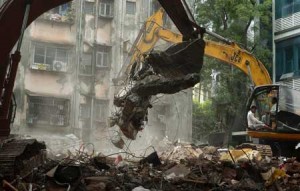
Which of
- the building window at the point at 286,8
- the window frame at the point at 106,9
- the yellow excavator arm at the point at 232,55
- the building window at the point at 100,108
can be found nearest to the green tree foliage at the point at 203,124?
the building window at the point at 100,108

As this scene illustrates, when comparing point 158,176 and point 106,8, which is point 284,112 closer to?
point 158,176

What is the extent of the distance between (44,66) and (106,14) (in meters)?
4.33

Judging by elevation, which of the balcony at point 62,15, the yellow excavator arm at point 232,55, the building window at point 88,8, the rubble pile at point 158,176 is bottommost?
the rubble pile at point 158,176

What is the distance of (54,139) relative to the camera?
20.2 m

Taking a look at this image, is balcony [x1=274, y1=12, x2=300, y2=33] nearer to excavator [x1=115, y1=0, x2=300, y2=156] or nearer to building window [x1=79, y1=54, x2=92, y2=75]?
building window [x1=79, y1=54, x2=92, y2=75]

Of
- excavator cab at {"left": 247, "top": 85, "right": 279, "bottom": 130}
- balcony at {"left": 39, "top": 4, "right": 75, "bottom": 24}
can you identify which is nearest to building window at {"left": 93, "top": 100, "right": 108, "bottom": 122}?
balcony at {"left": 39, "top": 4, "right": 75, "bottom": 24}

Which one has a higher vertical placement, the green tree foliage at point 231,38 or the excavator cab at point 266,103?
the green tree foliage at point 231,38

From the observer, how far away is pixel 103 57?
24.0 m

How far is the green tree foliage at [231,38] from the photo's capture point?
68.9ft

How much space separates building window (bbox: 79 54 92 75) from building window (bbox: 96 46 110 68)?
45cm

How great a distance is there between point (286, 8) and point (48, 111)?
1158 cm

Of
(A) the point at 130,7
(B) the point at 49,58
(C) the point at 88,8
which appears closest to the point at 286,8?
(A) the point at 130,7

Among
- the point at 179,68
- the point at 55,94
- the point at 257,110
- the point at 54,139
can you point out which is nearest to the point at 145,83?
Result: the point at 179,68

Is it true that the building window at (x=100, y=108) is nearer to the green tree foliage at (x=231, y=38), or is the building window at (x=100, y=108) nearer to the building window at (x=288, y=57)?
the green tree foliage at (x=231, y=38)
